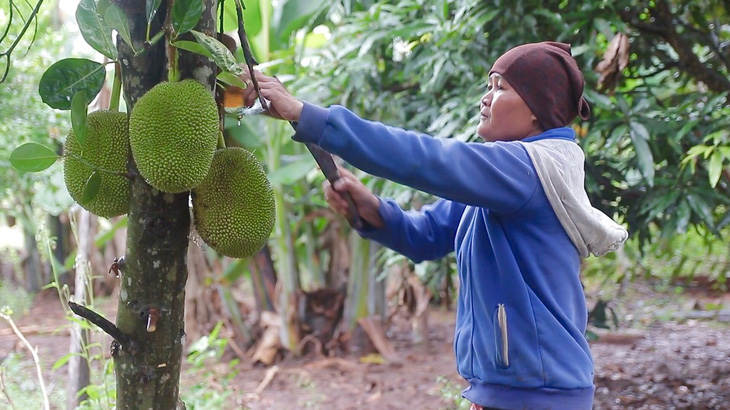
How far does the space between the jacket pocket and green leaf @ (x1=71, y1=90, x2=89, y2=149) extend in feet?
2.13

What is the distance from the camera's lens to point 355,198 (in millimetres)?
1271

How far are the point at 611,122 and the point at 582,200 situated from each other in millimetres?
846

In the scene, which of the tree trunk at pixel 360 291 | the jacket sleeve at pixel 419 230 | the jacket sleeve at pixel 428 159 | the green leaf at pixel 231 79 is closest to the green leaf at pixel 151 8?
the green leaf at pixel 231 79

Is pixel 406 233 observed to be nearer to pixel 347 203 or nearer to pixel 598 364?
pixel 347 203

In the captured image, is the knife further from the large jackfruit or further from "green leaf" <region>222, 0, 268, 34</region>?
"green leaf" <region>222, 0, 268, 34</region>

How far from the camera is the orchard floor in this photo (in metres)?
2.54

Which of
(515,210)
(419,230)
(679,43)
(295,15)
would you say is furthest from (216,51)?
(295,15)

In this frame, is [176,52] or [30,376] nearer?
[176,52]

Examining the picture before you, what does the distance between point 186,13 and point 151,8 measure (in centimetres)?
4

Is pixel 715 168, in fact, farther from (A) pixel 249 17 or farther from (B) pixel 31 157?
(A) pixel 249 17


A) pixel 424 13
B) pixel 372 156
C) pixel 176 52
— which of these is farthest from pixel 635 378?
pixel 176 52

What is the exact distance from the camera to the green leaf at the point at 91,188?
0.90m

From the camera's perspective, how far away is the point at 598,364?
3115mm

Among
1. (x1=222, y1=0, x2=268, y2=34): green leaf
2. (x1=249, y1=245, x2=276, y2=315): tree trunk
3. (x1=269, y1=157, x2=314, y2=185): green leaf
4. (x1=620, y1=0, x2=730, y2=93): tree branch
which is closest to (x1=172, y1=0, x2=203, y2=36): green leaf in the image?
(x1=620, y1=0, x2=730, y2=93): tree branch
